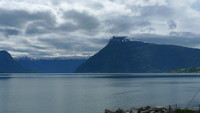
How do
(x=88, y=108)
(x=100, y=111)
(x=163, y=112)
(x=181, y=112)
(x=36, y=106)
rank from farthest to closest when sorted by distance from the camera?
(x=36, y=106), (x=88, y=108), (x=100, y=111), (x=163, y=112), (x=181, y=112)

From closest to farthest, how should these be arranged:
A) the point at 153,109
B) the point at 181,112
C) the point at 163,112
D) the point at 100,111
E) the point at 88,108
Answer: the point at 181,112 → the point at 163,112 → the point at 153,109 → the point at 100,111 → the point at 88,108

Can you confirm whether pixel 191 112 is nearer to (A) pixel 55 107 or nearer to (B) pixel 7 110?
(A) pixel 55 107

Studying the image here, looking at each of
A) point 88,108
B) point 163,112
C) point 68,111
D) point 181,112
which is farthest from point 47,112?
point 181,112

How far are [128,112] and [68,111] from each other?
25.4m

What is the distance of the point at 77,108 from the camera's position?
8806 centimetres

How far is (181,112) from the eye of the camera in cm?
5034

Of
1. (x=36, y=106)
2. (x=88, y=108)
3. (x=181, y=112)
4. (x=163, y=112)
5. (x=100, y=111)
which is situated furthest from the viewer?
(x=36, y=106)

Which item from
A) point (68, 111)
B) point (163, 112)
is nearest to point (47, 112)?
point (68, 111)

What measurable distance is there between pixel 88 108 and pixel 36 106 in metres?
18.9

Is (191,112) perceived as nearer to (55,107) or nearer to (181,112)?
(181,112)

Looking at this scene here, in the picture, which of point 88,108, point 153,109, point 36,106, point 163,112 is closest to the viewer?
point 163,112

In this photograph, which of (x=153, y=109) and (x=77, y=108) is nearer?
(x=153, y=109)

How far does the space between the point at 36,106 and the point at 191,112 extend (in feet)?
190

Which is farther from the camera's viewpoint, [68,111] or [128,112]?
[68,111]
